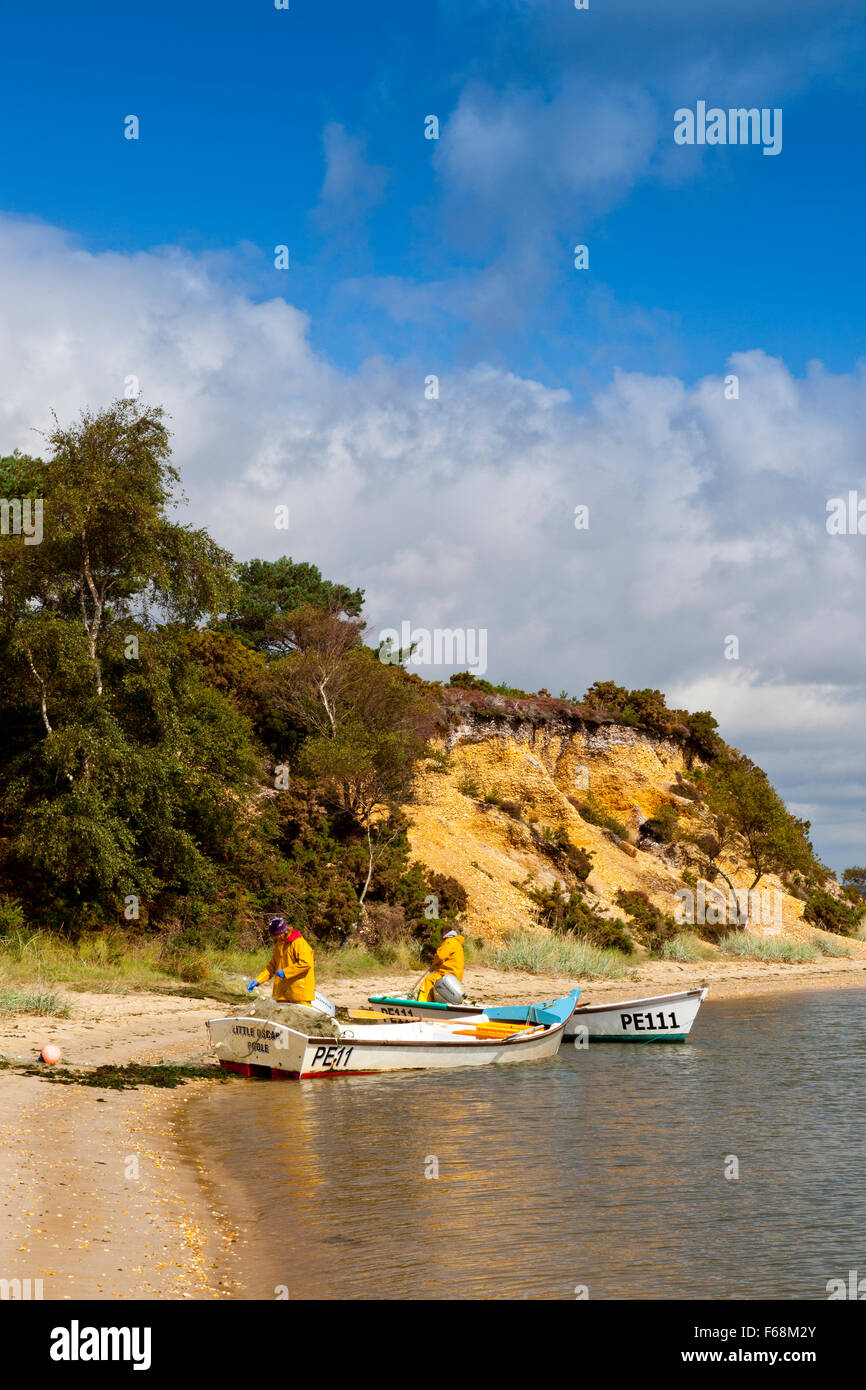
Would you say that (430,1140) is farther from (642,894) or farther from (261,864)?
(642,894)

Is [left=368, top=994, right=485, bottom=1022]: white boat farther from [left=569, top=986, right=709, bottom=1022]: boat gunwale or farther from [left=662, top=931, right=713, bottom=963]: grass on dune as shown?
[left=662, top=931, right=713, bottom=963]: grass on dune

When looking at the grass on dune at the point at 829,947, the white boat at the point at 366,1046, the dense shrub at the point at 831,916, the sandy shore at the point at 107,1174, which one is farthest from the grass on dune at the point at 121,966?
the dense shrub at the point at 831,916

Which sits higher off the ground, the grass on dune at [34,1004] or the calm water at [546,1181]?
the grass on dune at [34,1004]

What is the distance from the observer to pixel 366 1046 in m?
16.8

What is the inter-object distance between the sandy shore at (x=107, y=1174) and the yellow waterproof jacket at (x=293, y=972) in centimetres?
183

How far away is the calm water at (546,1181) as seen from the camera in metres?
8.14

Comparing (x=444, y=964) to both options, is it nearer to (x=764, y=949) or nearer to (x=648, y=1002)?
(x=648, y=1002)

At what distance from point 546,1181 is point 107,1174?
14.0 ft

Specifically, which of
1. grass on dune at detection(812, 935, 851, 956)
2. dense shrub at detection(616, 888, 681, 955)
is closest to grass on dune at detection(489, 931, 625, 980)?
dense shrub at detection(616, 888, 681, 955)

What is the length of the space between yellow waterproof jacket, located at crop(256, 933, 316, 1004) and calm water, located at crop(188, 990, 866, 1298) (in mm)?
1325

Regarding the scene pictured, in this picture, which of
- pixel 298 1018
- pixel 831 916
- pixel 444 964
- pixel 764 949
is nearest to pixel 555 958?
pixel 444 964

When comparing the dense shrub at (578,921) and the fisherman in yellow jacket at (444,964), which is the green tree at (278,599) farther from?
the fisherman in yellow jacket at (444,964)

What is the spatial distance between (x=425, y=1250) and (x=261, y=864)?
21.5 meters
